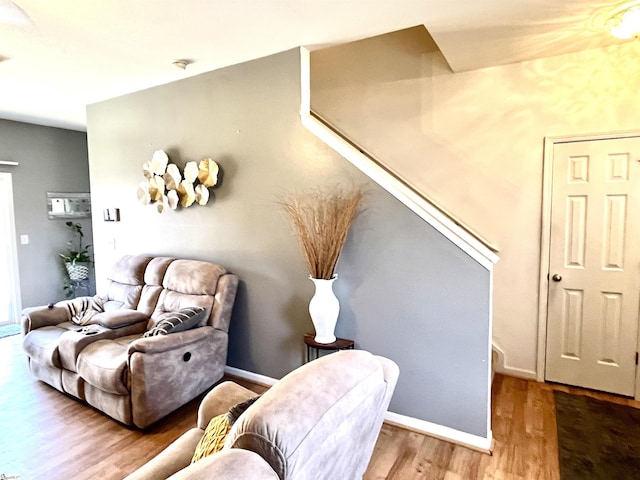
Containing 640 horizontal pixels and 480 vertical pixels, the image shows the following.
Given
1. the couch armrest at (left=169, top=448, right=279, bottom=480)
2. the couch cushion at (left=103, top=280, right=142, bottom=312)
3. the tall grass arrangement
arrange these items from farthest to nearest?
the couch cushion at (left=103, top=280, right=142, bottom=312) → the tall grass arrangement → the couch armrest at (left=169, top=448, right=279, bottom=480)

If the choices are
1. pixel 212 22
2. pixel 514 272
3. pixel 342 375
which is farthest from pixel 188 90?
pixel 514 272

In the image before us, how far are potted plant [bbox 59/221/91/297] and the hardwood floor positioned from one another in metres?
2.31

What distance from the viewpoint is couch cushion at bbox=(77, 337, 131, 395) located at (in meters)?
2.36

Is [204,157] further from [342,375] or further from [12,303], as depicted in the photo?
[12,303]

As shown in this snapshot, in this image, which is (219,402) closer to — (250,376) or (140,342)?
(140,342)

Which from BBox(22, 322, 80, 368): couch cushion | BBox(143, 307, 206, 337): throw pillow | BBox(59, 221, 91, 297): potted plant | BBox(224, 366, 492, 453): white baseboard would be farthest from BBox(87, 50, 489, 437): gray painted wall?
BBox(59, 221, 91, 297): potted plant

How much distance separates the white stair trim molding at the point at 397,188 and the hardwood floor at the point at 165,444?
1.12 metres

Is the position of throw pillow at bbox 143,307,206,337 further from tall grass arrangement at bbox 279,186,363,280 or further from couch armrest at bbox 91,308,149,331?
tall grass arrangement at bbox 279,186,363,280

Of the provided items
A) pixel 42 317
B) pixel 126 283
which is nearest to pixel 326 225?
pixel 126 283

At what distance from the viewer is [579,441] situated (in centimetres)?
228

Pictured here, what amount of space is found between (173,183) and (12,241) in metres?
2.80

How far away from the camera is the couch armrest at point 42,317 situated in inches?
123

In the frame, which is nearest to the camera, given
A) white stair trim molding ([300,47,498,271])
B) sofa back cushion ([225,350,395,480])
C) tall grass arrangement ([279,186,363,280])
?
sofa back cushion ([225,350,395,480])

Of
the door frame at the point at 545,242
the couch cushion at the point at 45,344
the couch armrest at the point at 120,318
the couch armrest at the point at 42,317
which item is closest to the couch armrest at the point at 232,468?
the couch armrest at the point at 120,318
